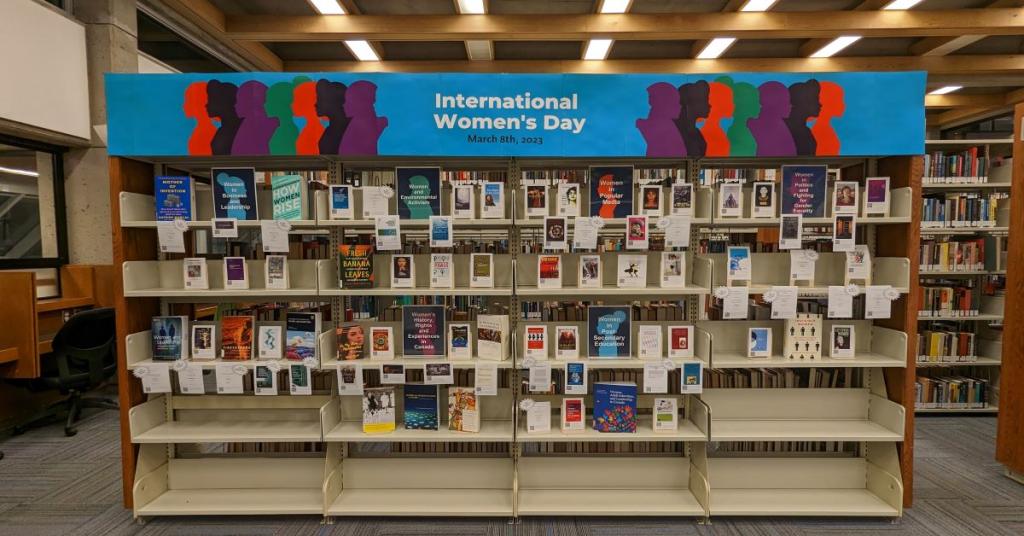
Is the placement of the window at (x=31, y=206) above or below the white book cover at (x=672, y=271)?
above

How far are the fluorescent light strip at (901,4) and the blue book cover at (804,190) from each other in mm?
3383

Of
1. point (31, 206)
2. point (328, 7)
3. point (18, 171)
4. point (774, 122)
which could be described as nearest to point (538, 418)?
point (774, 122)

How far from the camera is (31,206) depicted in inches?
176

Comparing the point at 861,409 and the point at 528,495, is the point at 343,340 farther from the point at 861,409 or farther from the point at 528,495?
the point at 861,409

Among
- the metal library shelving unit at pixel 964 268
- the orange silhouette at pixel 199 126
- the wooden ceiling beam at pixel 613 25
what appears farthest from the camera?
the wooden ceiling beam at pixel 613 25

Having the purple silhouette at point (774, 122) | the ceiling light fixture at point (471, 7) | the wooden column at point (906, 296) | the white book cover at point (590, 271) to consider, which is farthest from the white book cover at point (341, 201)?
the wooden column at point (906, 296)

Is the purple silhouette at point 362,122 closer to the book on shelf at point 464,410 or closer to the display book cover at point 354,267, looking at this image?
the display book cover at point 354,267

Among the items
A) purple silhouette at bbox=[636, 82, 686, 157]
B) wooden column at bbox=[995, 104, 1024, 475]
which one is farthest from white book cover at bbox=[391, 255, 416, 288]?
wooden column at bbox=[995, 104, 1024, 475]

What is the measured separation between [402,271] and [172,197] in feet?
4.31

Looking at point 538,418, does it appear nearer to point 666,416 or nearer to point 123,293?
point 666,416

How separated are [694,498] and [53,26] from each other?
20.6ft

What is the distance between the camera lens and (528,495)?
9.18ft

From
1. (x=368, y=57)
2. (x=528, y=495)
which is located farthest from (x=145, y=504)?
(x=368, y=57)

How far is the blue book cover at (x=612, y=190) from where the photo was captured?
2.62 m
